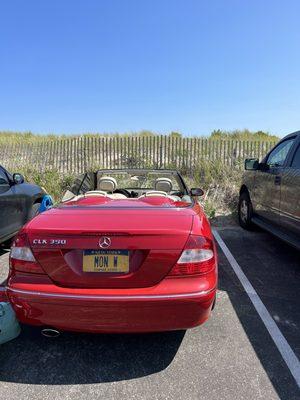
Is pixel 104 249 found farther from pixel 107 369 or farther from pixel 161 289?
pixel 107 369

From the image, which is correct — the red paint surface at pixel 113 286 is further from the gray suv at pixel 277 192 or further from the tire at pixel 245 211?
the tire at pixel 245 211

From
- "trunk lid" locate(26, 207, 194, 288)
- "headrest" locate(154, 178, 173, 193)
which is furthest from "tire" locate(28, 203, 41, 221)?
"trunk lid" locate(26, 207, 194, 288)

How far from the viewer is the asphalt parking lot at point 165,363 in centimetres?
271

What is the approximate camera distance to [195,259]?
9.52 ft

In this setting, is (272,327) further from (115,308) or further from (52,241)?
(52,241)

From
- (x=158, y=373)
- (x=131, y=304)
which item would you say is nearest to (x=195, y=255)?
(x=131, y=304)

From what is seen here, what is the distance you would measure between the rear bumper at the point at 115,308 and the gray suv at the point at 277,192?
266 centimetres

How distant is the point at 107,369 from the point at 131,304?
0.62 m

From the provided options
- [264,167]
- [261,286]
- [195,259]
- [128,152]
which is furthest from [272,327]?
[128,152]

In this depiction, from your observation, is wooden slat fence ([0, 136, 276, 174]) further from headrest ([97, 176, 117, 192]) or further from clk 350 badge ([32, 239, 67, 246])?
clk 350 badge ([32, 239, 67, 246])

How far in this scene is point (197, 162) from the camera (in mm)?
13625

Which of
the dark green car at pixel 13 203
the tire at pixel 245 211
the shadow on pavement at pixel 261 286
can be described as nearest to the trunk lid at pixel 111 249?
the shadow on pavement at pixel 261 286

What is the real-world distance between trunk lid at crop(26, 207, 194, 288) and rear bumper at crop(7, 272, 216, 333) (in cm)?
8

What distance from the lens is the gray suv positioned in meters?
5.21
